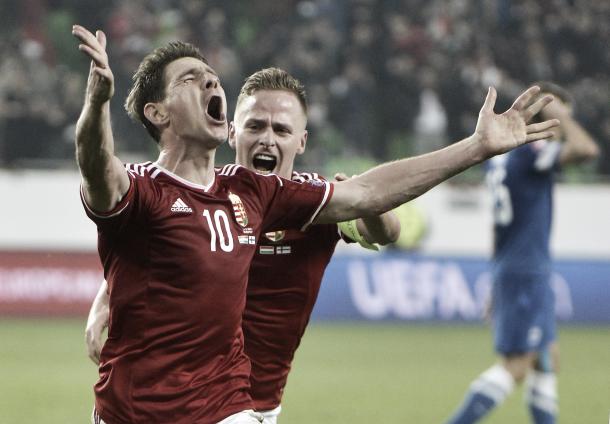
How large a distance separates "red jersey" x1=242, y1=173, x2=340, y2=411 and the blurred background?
24.6ft

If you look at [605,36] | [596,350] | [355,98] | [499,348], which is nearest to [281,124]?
[499,348]

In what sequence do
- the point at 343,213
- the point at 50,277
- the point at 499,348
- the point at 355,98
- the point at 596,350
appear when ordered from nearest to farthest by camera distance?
the point at 343,213 < the point at 499,348 < the point at 596,350 < the point at 50,277 < the point at 355,98

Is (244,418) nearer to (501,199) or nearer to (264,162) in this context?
(264,162)

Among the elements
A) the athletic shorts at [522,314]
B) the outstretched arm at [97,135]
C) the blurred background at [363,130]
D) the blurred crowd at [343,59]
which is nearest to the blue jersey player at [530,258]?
the athletic shorts at [522,314]

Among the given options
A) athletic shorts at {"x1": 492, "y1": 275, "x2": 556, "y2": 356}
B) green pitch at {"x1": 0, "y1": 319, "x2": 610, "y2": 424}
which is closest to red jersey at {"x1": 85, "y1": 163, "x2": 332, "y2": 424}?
athletic shorts at {"x1": 492, "y1": 275, "x2": 556, "y2": 356}

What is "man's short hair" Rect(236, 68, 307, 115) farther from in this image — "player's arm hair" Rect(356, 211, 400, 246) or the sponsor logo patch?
the sponsor logo patch

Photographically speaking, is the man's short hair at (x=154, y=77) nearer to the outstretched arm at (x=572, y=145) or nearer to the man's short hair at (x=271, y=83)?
the man's short hair at (x=271, y=83)

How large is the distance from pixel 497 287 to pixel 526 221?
47 centimetres

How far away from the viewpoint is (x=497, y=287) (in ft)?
24.0

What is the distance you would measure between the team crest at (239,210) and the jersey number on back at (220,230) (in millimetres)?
51

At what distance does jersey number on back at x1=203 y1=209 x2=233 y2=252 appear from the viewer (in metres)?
3.58

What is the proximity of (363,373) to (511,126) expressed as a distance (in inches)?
292

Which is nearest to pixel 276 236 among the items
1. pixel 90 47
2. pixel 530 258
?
pixel 90 47

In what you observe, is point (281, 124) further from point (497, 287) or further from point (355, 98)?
point (355, 98)
